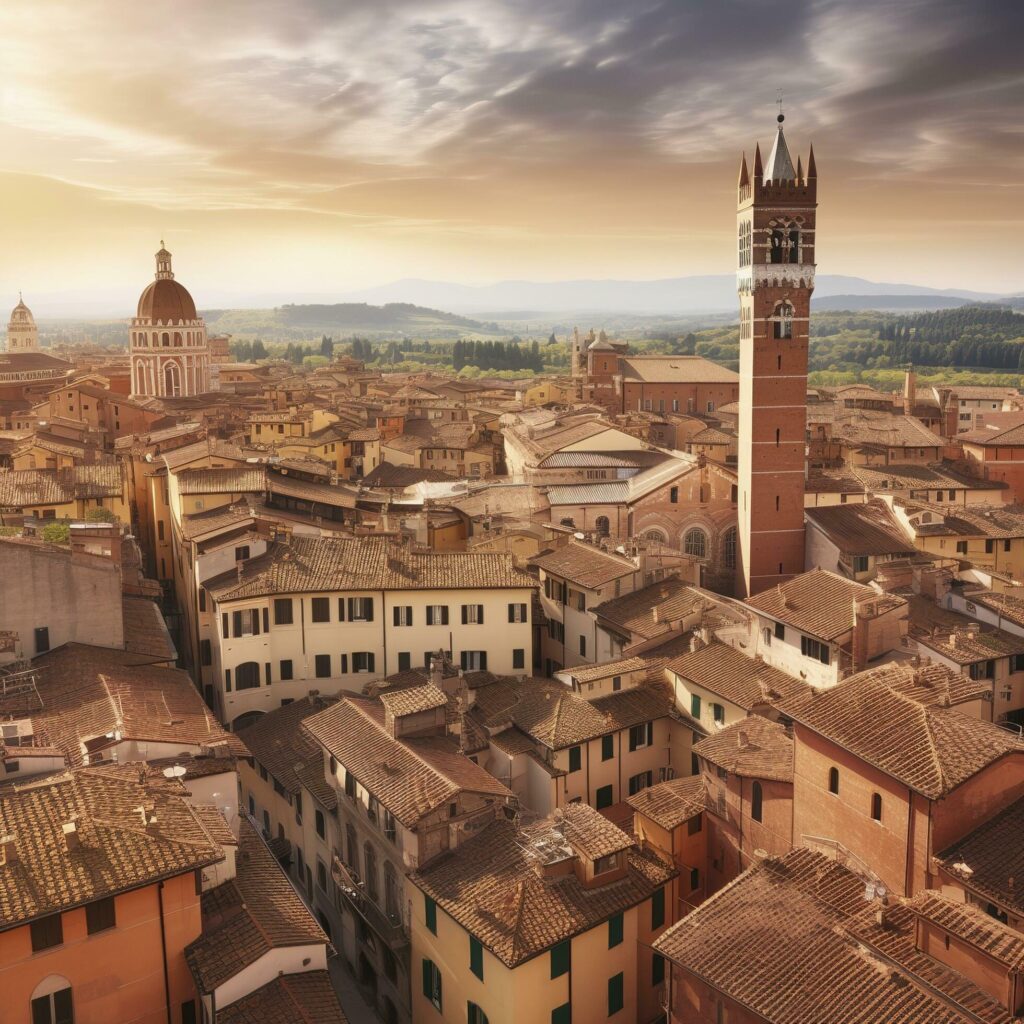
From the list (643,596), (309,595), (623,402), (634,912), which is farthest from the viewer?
(623,402)

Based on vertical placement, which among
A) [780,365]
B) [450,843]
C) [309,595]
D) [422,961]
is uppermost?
[780,365]

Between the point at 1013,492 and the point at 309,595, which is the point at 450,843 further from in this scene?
the point at 1013,492

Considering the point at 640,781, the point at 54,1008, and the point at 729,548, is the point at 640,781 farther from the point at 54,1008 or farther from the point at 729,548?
the point at 729,548

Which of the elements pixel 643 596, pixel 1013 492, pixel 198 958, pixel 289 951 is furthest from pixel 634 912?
pixel 1013 492

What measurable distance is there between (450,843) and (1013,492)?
188ft

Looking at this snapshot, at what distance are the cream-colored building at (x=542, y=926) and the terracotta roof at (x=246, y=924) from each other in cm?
305

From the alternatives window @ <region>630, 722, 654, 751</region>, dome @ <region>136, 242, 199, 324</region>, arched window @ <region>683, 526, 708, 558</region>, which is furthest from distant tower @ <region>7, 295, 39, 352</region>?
window @ <region>630, 722, 654, 751</region>

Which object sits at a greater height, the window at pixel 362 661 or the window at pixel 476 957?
the window at pixel 362 661

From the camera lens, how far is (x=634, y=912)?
2289cm

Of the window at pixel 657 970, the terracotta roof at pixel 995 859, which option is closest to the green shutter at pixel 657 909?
the window at pixel 657 970

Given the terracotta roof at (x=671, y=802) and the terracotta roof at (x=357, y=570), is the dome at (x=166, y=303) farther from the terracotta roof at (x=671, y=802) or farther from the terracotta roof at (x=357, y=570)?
the terracotta roof at (x=671, y=802)

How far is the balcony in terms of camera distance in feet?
78.5

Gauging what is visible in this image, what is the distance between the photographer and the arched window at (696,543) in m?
53.3

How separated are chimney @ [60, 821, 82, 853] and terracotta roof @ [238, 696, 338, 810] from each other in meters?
8.92
